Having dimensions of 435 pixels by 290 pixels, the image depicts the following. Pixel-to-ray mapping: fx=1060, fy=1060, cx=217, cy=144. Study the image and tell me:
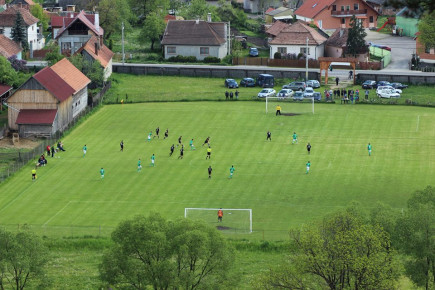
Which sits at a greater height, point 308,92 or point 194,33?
point 194,33

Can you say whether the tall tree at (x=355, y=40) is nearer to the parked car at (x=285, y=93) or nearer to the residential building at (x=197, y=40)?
the residential building at (x=197, y=40)

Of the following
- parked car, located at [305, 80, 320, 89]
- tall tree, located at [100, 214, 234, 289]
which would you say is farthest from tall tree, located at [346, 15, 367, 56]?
tall tree, located at [100, 214, 234, 289]

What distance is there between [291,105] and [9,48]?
4235 cm

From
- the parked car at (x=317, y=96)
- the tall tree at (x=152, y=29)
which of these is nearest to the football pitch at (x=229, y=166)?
the parked car at (x=317, y=96)

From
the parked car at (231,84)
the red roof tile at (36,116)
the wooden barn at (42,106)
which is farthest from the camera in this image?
the parked car at (231,84)

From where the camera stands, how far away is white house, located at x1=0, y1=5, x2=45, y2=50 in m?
155

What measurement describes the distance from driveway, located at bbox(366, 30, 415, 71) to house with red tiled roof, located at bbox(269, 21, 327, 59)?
420 inches

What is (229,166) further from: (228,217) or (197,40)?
(197,40)

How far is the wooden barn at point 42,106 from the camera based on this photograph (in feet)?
360

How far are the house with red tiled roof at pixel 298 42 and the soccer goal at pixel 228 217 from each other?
Result: 6960 cm

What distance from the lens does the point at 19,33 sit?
150750 mm

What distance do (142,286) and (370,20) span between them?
120 meters

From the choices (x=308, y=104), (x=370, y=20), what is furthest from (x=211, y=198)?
(x=370, y=20)

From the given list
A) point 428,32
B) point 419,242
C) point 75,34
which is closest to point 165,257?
point 419,242
